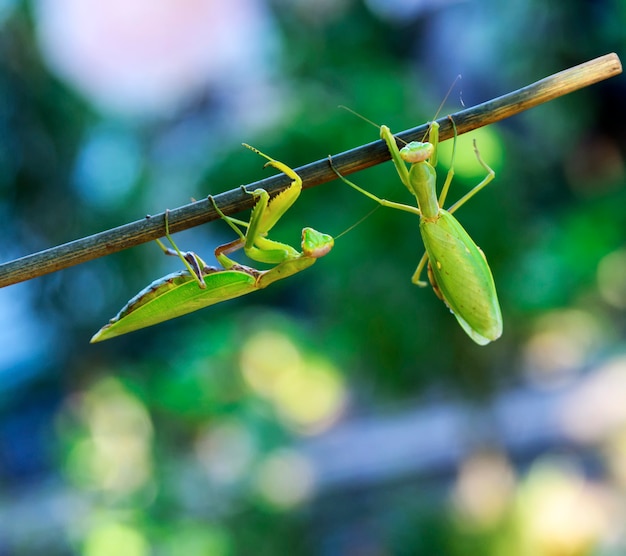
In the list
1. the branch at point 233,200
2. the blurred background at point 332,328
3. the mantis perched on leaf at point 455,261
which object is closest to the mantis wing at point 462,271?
the mantis perched on leaf at point 455,261

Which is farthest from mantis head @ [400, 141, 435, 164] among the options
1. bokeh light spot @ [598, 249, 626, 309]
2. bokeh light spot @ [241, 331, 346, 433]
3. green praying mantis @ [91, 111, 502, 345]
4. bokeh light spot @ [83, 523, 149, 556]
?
bokeh light spot @ [598, 249, 626, 309]

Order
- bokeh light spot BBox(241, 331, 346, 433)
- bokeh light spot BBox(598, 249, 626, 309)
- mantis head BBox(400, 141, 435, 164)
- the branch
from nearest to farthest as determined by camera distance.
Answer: the branch → mantis head BBox(400, 141, 435, 164) → bokeh light spot BBox(241, 331, 346, 433) → bokeh light spot BBox(598, 249, 626, 309)

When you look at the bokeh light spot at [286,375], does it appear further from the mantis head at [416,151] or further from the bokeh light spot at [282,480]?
the mantis head at [416,151]

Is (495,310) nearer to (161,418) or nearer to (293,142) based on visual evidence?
(293,142)

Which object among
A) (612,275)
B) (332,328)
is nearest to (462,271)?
(332,328)

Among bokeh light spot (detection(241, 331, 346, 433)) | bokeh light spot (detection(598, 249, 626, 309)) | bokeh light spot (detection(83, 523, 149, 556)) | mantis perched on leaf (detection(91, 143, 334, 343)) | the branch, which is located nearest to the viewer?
the branch

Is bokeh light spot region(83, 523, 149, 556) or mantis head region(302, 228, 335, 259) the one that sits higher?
bokeh light spot region(83, 523, 149, 556)

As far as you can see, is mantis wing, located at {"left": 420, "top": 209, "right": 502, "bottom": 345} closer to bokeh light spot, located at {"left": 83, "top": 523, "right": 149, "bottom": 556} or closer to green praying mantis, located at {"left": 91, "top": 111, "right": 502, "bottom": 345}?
green praying mantis, located at {"left": 91, "top": 111, "right": 502, "bottom": 345}

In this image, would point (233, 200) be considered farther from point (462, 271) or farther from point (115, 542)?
point (115, 542)
